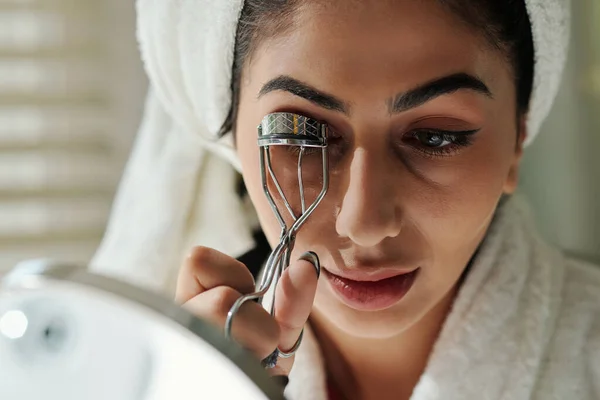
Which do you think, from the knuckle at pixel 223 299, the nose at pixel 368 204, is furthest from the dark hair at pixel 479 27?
the knuckle at pixel 223 299

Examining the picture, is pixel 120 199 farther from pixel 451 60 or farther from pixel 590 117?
pixel 590 117

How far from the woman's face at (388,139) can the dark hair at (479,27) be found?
0.01 metres

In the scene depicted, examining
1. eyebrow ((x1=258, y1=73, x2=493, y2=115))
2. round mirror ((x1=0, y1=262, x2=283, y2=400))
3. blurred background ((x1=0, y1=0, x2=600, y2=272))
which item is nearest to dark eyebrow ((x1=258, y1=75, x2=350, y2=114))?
eyebrow ((x1=258, y1=73, x2=493, y2=115))

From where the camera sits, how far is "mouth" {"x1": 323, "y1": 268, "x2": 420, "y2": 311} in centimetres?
54

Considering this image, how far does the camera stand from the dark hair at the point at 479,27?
0.51 metres

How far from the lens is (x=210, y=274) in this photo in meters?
0.41

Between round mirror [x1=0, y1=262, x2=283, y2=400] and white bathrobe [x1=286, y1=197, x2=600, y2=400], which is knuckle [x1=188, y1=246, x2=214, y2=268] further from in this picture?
white bathrobe [x1=286, y1=197, x2=600, y2=400]

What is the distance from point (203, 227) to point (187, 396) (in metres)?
0.54

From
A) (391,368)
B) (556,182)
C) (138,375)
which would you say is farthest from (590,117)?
(138,375)

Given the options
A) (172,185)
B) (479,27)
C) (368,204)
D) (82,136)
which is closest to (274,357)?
(368,204)

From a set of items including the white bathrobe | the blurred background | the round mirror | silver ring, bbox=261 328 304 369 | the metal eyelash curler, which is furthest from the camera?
the blurred background

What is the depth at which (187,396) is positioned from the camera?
0.27m

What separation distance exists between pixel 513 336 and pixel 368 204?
0.91 feet

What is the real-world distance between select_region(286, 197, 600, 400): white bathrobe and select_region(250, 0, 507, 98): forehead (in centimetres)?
28
